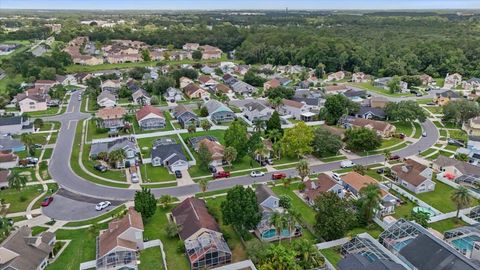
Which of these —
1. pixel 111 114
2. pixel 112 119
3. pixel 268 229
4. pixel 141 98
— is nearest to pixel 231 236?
pixel 268 229

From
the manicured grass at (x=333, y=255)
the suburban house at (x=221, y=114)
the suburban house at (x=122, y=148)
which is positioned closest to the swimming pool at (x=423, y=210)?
A: the manicured grass at (x=333, y=255)

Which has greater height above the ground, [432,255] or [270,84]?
[432,255]

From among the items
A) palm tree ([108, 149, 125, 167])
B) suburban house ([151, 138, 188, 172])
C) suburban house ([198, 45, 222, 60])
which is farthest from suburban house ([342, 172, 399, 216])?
suburban house ([198, 45, 222, 60])

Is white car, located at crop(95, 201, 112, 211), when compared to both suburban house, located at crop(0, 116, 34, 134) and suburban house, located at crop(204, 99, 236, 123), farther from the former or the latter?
suburban house, located at crop(204, 99, 236, 123)

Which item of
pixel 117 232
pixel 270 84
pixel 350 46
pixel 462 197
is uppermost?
pixel 350 46

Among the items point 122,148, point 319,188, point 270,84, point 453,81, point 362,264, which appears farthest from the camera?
point 453,81

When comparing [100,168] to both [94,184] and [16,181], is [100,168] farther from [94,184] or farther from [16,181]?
[16,181]
